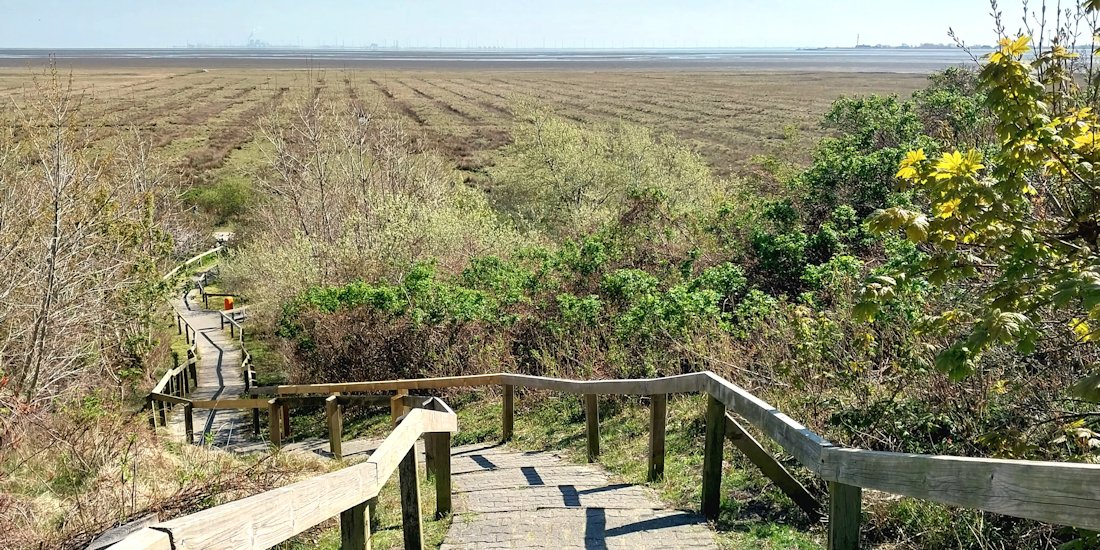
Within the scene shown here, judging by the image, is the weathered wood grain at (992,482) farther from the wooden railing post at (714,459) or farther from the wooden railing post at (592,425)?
the wooden railing post at (592,425)

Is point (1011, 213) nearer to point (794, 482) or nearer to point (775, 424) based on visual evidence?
point (775, 424)

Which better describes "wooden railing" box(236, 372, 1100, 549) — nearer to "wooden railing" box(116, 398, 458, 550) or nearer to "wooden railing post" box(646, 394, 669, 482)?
"wooden railing post" box(646, 394, 669, 482)

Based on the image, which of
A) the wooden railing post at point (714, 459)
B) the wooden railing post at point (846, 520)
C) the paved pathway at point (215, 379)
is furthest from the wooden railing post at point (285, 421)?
the wooden railing post at point (846, 520)

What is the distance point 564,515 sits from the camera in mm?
5875

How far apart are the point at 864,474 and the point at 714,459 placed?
1.92 metres

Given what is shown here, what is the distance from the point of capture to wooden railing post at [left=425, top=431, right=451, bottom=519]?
6.01 metres

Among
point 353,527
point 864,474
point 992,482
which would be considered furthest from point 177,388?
point 992,482

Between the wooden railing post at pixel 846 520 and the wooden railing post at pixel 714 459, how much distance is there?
5.62ft

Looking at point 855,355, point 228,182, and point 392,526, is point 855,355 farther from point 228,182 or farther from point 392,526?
point 228,182

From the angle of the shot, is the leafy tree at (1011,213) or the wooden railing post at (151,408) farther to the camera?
the wooden railing post at (151,408)

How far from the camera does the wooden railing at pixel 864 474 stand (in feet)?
8.93

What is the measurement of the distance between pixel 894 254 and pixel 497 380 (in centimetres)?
510

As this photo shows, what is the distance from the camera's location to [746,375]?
909 centimetres

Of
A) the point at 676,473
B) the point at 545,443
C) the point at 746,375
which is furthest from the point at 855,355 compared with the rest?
the point at 545,443
